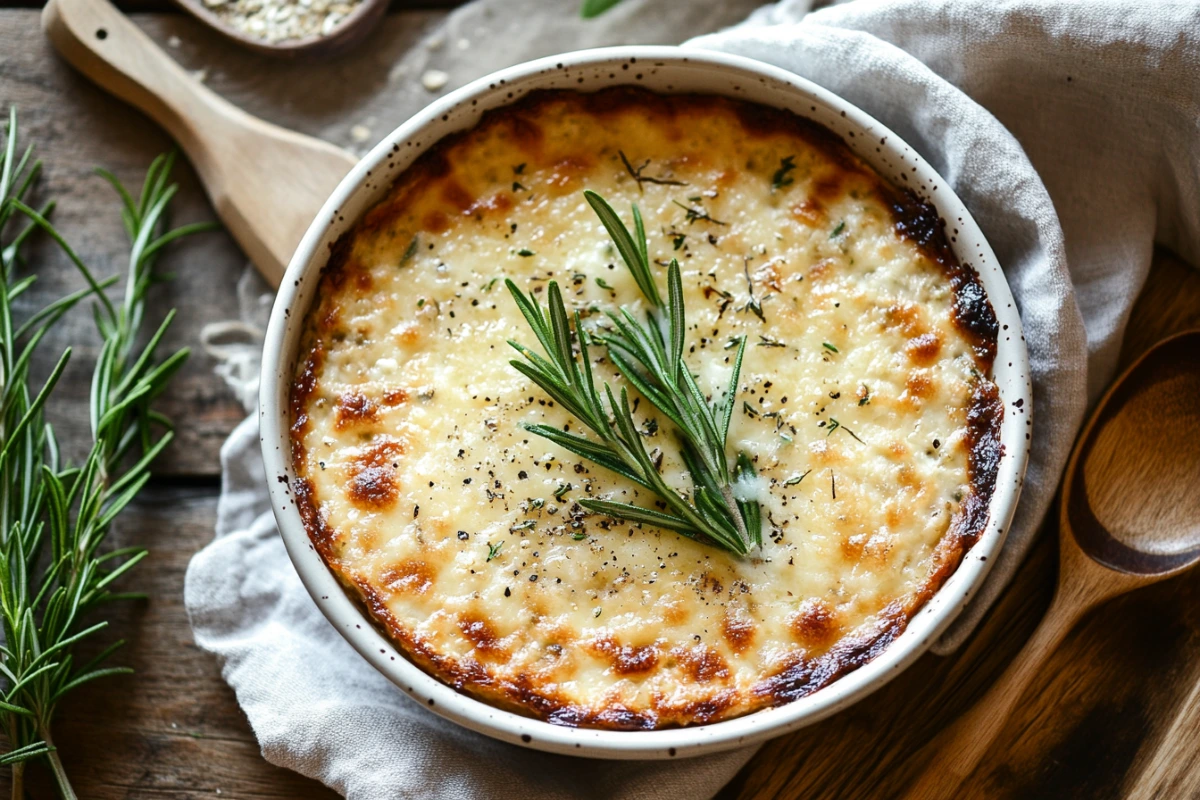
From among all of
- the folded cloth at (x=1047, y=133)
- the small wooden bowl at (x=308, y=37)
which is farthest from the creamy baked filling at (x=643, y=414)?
the small wooden bowl at (x=308, y=37)

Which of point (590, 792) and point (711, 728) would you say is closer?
point (711, 728)

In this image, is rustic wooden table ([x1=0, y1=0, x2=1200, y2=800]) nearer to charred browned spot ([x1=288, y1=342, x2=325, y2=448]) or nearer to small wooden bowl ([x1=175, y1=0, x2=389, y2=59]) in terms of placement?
small wooden bowl ([x1=175, y1=0, x2=389, y2=59])

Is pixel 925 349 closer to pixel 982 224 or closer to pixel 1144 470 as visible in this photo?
pixel 982 224

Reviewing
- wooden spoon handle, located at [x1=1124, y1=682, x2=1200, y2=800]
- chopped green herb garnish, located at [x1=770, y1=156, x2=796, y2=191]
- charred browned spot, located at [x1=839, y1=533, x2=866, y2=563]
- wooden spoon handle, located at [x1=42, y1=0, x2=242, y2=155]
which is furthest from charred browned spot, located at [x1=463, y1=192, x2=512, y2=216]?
wooden spoon handle, located at [x1=1124, y1=682, x2=1200, y2=800]

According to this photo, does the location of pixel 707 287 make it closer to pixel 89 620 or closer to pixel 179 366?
pixel 179 366

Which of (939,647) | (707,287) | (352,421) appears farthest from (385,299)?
(939,647)

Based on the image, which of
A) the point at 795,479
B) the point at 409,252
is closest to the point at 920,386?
the point at 795,479

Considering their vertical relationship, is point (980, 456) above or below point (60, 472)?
above
